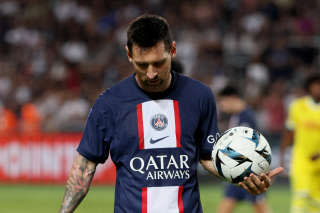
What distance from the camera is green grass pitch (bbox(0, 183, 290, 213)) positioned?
1210 centimetres

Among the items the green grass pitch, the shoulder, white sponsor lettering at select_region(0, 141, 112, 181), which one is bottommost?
the green grass pitch

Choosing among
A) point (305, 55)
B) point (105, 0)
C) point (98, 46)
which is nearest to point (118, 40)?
point (98, 46)

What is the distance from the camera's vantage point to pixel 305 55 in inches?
669

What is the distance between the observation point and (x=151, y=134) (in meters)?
4.36

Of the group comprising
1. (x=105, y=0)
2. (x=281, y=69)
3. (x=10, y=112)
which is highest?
(x=105, y=0)

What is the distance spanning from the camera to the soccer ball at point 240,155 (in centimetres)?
424

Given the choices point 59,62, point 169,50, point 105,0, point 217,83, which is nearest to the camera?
point 169,50

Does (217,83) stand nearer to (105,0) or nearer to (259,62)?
(259,62)

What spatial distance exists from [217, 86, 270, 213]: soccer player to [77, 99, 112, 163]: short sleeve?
5.81m

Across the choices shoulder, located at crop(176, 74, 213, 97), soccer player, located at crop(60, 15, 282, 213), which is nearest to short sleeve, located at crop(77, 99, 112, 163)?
soccer player, located at crop(60, 15, 282, 213)

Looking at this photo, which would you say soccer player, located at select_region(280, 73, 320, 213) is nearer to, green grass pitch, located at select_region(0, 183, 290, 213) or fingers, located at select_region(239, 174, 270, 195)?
green grass pitch, located at select_region(0, 183, 290, 213)

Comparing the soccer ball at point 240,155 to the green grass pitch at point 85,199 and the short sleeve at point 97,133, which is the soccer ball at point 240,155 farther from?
the green grass pitch at point 85,199

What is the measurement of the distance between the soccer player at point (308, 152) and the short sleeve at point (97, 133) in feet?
16.1

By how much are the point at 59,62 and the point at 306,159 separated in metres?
10.2
